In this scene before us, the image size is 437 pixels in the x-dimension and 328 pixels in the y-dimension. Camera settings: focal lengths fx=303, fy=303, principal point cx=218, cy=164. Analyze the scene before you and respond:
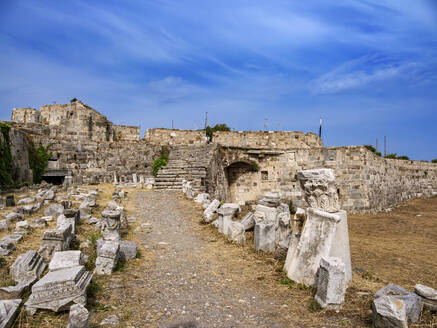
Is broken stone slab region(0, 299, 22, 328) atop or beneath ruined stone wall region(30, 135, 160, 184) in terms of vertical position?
beneath

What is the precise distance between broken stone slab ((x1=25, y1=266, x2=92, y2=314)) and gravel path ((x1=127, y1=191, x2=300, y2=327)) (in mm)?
725

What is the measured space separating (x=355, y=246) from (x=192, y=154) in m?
9.50

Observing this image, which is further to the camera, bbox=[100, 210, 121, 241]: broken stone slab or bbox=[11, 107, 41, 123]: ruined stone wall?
bbox=[11, 107, 41, 123]: ruined stone wall

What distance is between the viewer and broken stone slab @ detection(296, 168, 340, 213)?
14.4 ft

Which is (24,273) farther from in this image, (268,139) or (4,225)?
(268,139)

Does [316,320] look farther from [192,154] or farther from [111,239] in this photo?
[192,154]

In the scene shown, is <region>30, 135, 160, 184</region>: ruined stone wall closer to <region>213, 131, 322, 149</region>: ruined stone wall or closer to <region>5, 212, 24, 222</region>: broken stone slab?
<region>213, 131, 322, 149</region>: ruined stone wall

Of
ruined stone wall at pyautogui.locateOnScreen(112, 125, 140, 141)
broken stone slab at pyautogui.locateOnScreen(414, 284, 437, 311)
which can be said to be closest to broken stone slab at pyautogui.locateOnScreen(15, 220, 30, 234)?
broken stone slab at pyautogui.locateOnScreen(414, 284, 437, 311)

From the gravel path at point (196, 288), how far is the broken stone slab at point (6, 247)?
2068mm

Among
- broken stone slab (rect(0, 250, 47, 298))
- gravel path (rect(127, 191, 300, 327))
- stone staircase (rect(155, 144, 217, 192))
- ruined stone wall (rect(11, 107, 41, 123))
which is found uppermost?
ruined stone wall (rect(11, 107, 41, 123))

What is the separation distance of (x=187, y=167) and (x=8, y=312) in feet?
40.2

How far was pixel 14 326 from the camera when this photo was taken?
294cm

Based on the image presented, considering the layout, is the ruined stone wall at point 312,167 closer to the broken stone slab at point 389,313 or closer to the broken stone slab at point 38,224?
the broken stone slab at point 38,224

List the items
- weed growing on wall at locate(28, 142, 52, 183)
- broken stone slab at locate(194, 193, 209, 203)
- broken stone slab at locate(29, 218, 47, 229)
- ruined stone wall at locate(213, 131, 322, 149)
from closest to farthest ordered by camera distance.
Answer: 1. broken stone slab at locate(29, 218, 47, 229)
2. broken stone slab at locate(194, 193, 209, 203)
3. weed growing on wall at locate(28, 142, 52, 183)
4. ruined stone wall at locate(213, 131, 322, 149)
